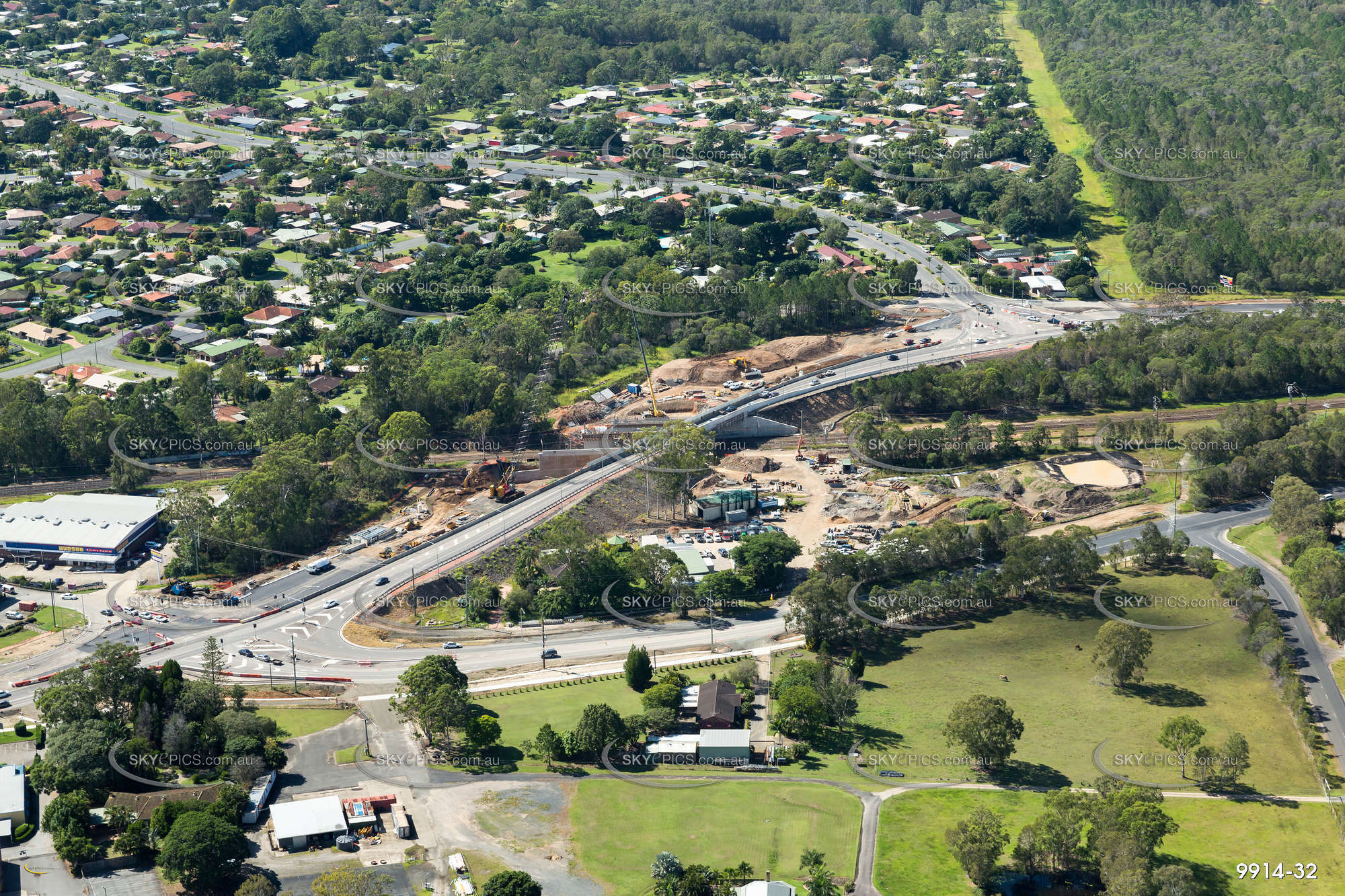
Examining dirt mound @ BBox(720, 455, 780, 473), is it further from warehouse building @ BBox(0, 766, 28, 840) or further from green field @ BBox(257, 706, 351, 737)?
warehouse building @ BBox(0, 766, 28, 840)

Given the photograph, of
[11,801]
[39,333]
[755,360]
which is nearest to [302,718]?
[11,801]

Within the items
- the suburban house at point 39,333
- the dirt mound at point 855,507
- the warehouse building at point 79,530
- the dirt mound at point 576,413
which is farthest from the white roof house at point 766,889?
the suburban house at point 39,333

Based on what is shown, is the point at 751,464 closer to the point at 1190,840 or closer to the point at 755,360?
the point at 755,360

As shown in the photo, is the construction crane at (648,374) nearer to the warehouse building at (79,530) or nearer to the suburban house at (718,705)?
the warehouse building at (79,530)

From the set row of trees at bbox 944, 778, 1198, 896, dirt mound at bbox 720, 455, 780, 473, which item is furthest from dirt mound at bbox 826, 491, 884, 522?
row of trees at bbox 944, 778, 1198, 896

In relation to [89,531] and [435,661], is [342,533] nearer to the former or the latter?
[89,531]

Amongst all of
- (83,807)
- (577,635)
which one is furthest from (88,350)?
(83,807)
